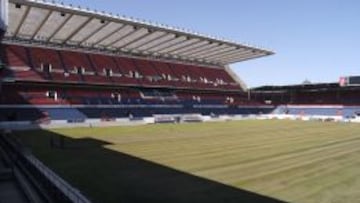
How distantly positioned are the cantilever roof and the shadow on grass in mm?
19994

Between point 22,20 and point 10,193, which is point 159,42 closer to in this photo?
point 22,20

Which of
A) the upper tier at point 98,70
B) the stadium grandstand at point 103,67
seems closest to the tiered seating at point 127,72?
the upper tier at point 98,70

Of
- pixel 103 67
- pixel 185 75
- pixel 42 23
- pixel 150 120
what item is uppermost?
pixel 42 23

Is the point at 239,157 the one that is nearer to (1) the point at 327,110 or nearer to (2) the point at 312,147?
(2) the point at 312,147

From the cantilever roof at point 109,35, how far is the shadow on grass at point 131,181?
65.6 ft

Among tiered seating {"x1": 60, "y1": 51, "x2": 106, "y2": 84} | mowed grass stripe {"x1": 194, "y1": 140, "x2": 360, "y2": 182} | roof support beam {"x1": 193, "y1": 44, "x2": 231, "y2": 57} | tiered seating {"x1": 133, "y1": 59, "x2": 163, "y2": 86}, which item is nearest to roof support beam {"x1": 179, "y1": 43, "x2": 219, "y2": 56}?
roof support beam {"x1": 193, "y1": 44, "x2": 231, "y2": 57}

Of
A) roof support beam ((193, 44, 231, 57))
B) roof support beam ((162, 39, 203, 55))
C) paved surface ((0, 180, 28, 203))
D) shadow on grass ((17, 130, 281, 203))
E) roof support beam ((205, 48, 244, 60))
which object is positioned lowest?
paved surface ((0, 180, 28, 203))

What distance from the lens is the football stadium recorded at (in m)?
13.5

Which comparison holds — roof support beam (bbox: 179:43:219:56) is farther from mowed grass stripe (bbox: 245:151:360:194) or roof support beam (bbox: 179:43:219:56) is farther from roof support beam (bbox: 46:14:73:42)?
mowed grass stripe (bbox: 245:151:360:194)

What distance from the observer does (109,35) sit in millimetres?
47625

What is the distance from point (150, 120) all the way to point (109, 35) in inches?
447

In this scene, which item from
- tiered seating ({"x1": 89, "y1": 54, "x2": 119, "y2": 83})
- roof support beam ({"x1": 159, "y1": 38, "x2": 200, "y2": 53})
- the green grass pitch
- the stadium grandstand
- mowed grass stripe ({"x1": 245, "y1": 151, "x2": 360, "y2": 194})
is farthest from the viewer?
tiered seating ({"x1": 89, "y1": 54, "x2": 119, "y2": 83})

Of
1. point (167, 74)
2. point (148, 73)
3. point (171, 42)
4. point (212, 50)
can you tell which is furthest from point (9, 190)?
point (167, 74)

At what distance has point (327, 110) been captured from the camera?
66000mm
